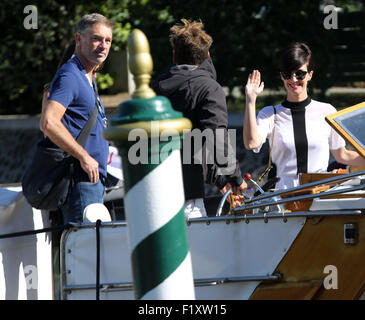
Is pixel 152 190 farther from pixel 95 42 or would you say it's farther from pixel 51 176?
pixel 95 42

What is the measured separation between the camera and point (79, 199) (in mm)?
3643

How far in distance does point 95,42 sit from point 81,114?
1.21ft

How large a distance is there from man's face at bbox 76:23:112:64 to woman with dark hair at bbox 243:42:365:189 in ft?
2.53

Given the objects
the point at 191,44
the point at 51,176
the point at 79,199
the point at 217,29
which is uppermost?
the point at 217,29

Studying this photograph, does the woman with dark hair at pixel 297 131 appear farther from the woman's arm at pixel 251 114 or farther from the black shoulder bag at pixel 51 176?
the black shoulder bag at pixel 51 176

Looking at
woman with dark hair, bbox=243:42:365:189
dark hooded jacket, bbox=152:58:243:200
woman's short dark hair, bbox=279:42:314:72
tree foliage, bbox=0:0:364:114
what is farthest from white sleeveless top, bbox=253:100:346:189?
tree foliage, bbox=0:0:364:114

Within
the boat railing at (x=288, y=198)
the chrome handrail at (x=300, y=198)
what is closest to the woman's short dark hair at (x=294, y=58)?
the boat railing at (x=288, y=198)

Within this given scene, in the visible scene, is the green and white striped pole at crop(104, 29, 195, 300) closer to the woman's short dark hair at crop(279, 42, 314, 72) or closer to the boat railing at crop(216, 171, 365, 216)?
the boat railing at crop(216, 171, 365, 216)

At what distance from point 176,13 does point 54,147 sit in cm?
902

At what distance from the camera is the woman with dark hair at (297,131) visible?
3.87 meters

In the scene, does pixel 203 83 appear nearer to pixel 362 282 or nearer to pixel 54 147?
pixel 54 147

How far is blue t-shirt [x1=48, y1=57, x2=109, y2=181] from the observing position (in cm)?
358

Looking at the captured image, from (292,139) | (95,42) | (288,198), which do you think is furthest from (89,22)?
(288,198)
